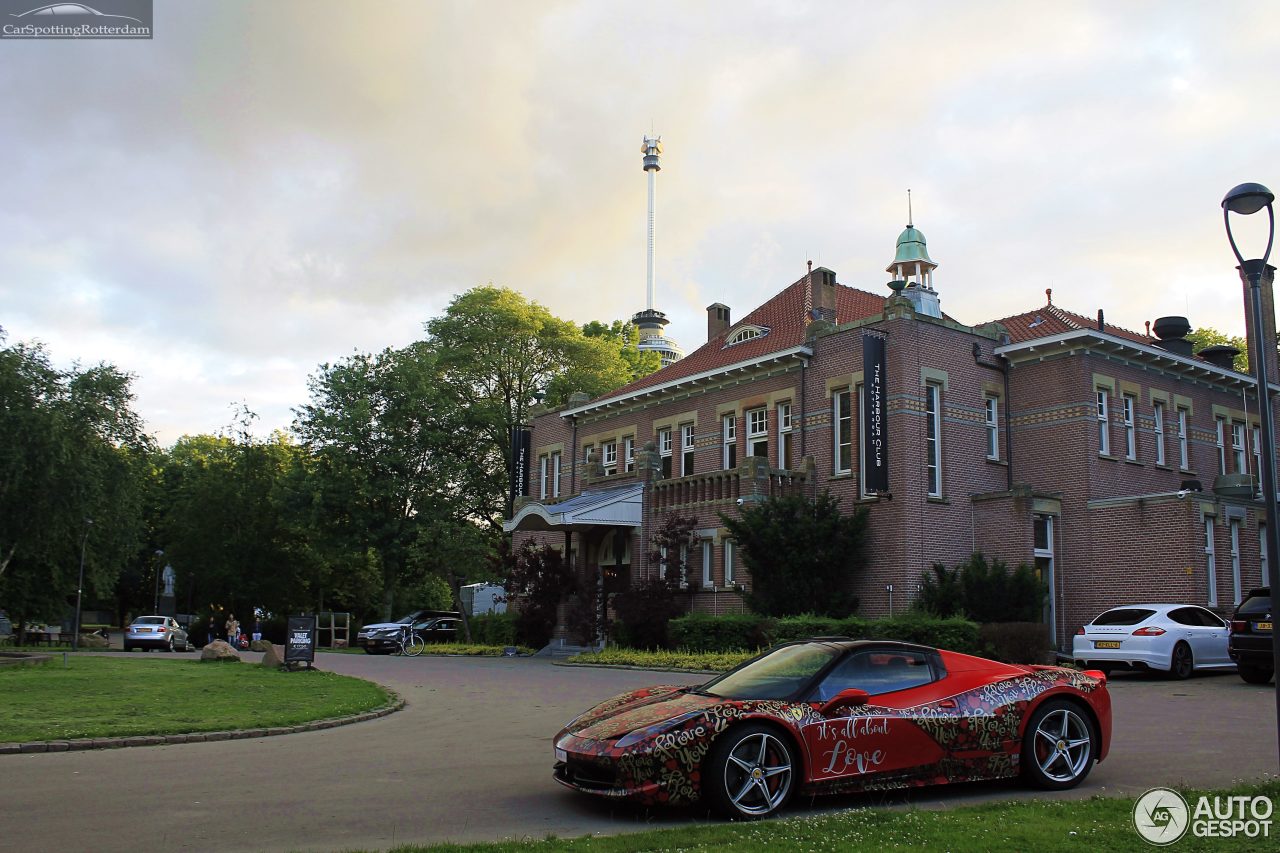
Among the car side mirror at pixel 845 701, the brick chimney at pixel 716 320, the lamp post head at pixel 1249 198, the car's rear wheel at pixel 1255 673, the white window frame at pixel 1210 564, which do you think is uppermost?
the brick chimney at pixel 716 320

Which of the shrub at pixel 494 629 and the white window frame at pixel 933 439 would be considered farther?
the shrub at pixel 494 629

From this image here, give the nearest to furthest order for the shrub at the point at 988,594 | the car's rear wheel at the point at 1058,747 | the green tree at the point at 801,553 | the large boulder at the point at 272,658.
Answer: the car's rear wheel at the point at 1058,747 → the large boulder at the point at 272,658 → the shrub at the point at 988,594 → the green tree at the point at 801,553

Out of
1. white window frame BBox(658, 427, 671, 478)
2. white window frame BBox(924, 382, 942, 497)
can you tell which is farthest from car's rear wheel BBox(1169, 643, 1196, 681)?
white window frame BBox(658, 427, 671, 478)

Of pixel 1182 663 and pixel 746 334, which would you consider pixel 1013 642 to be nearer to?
→ pixel 1182 663

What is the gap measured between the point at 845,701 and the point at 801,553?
18787 mm

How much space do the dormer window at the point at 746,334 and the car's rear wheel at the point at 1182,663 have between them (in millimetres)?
17587

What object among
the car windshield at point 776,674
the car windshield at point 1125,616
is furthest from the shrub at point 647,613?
the car windshield at point 776,674

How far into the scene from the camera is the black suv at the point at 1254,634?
17625 millimetres

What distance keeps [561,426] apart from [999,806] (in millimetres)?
34758

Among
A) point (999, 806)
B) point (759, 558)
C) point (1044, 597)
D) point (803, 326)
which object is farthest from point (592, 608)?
point (999, 806)

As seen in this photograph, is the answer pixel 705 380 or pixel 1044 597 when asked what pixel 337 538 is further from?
pixel 1044 597

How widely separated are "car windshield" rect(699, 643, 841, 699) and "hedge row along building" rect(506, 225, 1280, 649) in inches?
709

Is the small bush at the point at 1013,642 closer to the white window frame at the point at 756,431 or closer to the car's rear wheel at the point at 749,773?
the white window frame at the point at 756,431

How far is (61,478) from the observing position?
25922 millimetres
